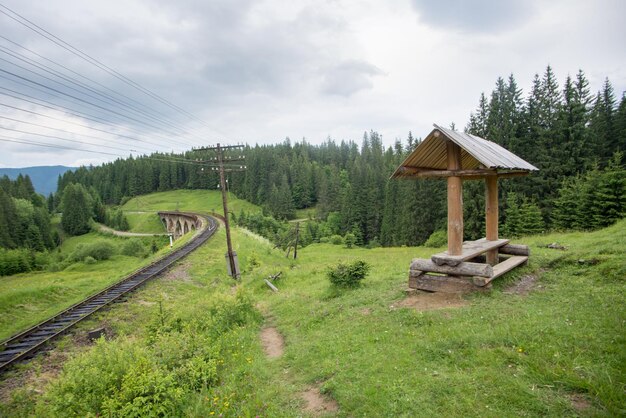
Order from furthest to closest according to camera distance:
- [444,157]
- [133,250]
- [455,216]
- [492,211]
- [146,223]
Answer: [146,223] < [133,250] < [492,211] < [444,157] < [455,216]

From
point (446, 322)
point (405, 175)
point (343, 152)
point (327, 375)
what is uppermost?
point (343, 152)

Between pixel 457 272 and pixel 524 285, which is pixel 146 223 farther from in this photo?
pixel 524 285

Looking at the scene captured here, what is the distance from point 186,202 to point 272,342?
126 metres

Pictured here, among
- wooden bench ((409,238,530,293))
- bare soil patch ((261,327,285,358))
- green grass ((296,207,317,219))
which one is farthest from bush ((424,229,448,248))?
green grass ((296,207,317,219))

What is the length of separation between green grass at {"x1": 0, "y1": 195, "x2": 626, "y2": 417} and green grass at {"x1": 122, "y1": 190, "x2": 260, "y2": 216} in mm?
97316

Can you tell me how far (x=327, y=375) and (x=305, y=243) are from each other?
207 ft

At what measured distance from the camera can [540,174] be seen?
3788cm

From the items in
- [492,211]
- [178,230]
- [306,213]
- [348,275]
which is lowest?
[178,230]

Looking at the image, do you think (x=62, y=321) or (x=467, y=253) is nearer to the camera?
(x=467, y=253)

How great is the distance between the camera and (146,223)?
97812 millimetres

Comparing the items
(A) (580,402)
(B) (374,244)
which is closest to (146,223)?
(B) (374,244)

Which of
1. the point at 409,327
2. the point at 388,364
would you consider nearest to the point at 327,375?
the point at 388,364

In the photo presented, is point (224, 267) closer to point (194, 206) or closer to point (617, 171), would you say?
point (617, 171)

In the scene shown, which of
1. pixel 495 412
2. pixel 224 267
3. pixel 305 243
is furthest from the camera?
pixel 305 243
